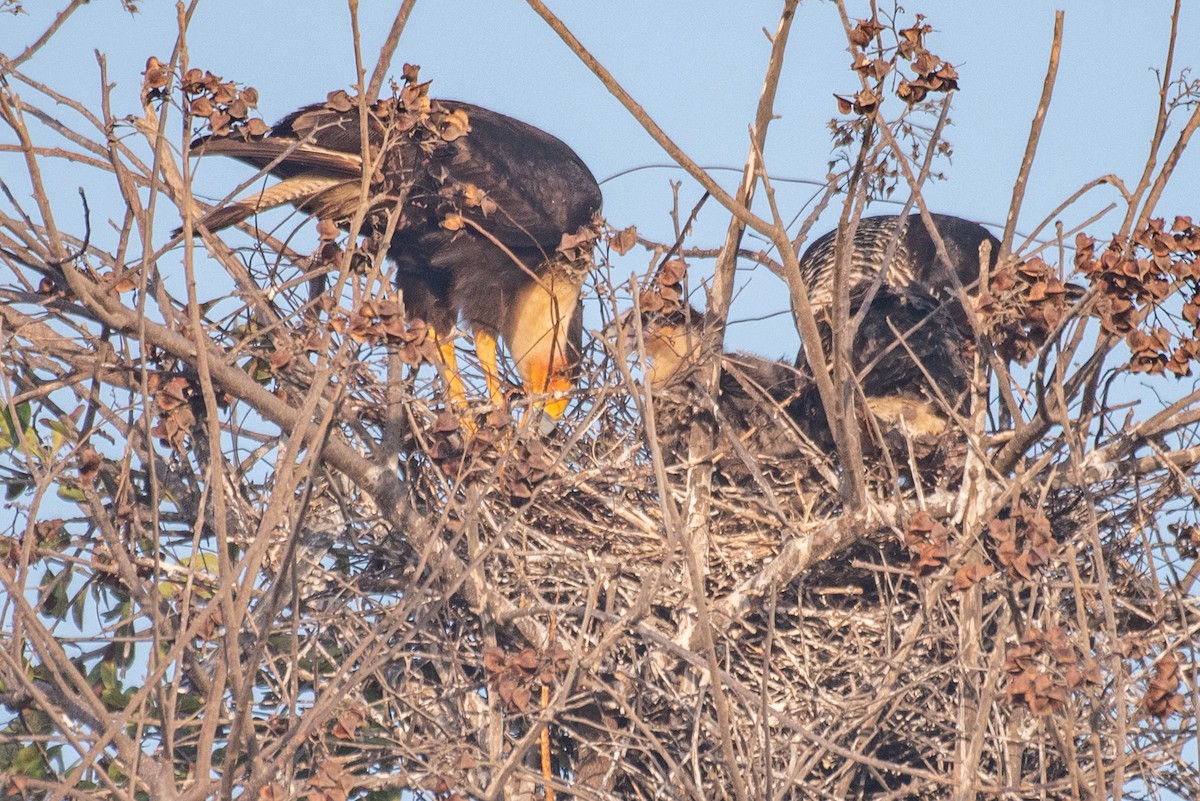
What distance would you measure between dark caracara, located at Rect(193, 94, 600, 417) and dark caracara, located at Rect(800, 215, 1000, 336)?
3.91 ft

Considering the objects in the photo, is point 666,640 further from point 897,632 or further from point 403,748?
point 897,632

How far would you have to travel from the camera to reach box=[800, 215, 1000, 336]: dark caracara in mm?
7000

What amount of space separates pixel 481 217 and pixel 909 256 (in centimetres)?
237

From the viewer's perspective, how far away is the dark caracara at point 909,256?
23.0ft

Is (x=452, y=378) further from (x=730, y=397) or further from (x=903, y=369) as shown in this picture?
(x=903, y=369)

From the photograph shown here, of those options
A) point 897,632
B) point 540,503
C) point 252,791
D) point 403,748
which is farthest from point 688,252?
point 252,791

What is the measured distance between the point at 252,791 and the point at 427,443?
71.7 inches

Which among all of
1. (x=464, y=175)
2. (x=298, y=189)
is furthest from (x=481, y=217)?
(x=298, y=189)

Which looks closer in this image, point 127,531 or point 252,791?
point 252,791

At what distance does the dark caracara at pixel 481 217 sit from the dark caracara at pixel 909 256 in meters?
1.19

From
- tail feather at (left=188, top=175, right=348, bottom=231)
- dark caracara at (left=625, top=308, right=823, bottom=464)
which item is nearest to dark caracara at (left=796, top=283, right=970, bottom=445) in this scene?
dark caracara at (left=625, top=308, right=823, bottom=464)

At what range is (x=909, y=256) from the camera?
24.1 ft

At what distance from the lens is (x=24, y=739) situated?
154 inches

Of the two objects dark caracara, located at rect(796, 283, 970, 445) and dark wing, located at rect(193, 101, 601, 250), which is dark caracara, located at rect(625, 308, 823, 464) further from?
dark wing, located at rect(193, 101, 601, 250)
